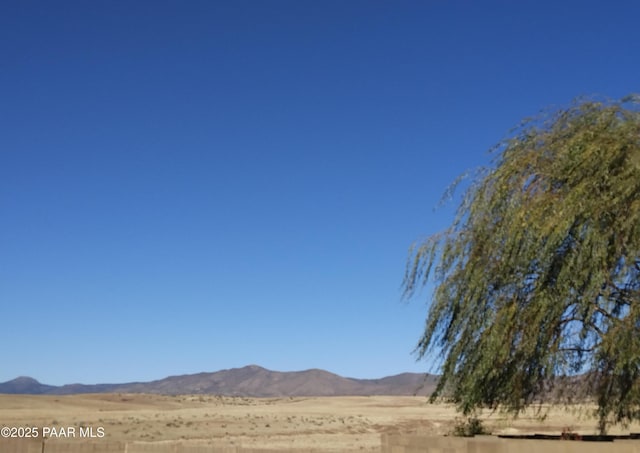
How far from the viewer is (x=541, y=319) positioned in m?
16.4

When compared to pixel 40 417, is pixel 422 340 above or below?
above

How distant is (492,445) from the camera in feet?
44.3

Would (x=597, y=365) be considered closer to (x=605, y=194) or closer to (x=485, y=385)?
(x=485, y=385)

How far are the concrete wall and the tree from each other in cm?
246

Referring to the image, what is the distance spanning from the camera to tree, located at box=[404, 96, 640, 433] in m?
15.9

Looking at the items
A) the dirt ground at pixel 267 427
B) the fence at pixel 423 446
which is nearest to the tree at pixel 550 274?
the fence at pixel 423 446

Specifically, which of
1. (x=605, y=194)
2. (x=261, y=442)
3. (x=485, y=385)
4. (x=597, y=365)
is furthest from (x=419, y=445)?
(x=261, y=442)

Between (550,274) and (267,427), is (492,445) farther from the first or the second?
(267,427)

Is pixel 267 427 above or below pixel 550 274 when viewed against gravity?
below

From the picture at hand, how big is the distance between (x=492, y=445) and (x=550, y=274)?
4.60 meters

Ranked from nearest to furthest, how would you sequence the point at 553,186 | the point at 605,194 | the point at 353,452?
1. the point at 605,194
2. the point at 553,186
3. the point at 353,452

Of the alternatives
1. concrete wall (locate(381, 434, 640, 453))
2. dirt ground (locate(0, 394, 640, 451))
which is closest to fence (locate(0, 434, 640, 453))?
concrete wall (locate(381, 434, 640, 453))

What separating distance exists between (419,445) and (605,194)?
626 centimetres

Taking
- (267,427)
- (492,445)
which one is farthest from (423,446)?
(267,427)
